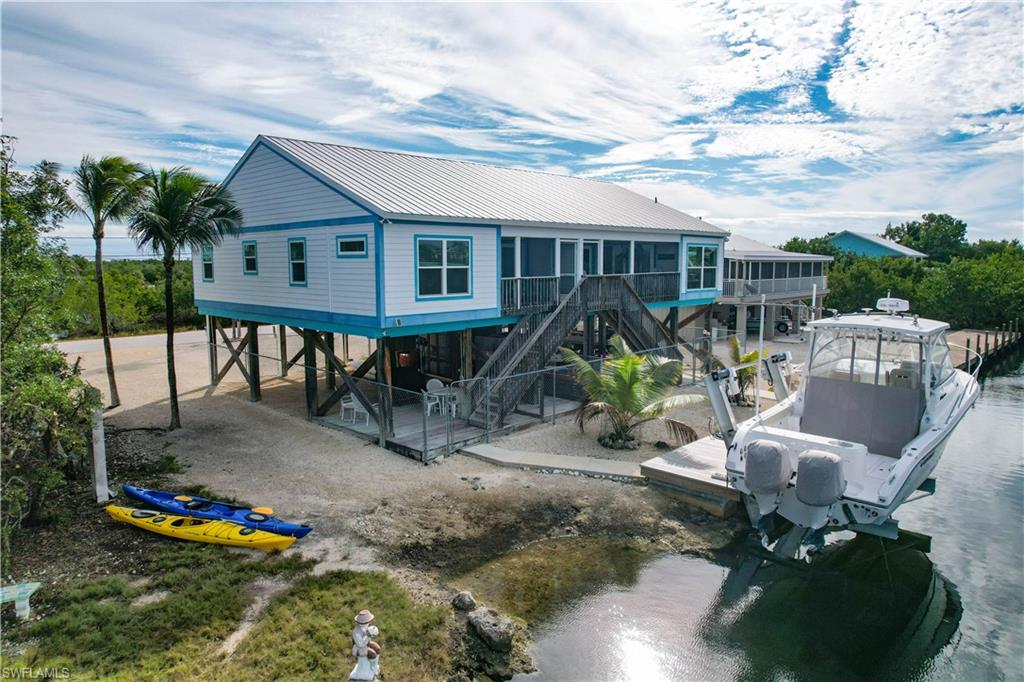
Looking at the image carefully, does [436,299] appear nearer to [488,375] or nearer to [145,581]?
[488,375]

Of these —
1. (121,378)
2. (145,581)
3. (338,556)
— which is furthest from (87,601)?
(121,378)

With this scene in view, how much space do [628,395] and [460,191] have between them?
24.4 feet

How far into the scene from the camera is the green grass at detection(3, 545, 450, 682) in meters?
7.13

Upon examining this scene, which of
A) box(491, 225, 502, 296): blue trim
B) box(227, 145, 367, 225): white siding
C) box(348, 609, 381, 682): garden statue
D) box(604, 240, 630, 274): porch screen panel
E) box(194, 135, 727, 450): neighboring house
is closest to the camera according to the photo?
box(348, 609, 381, 682): garden statue

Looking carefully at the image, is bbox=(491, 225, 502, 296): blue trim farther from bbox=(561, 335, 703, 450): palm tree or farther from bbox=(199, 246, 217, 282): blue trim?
bbox=(199, 246, 217, 282): blue trim

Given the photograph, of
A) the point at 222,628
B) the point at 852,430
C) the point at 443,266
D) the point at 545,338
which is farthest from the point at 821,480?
the point at 443,266

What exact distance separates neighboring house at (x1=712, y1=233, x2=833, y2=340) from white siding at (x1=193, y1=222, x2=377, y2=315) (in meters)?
22.5

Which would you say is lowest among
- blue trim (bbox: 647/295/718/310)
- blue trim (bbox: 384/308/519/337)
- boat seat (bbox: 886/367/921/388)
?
boat seat (bbox: 886/367/921/388)

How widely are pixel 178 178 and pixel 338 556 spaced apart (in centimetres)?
1090

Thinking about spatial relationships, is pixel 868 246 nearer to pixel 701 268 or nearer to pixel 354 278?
pixel 701 268

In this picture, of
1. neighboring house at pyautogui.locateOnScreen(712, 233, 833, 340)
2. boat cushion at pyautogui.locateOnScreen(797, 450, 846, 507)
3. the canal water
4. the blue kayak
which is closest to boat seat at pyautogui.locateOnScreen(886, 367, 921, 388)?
the canal water

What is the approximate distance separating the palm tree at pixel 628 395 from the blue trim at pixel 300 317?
5.30m

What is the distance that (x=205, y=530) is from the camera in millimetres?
10039

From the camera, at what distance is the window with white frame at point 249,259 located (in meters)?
18.8
